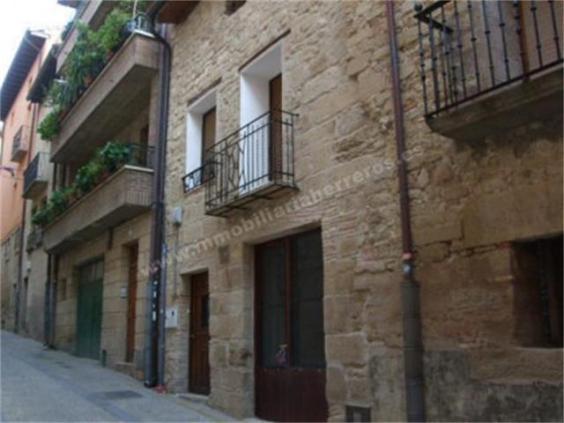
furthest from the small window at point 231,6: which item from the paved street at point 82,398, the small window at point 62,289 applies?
the small window at point 62,289

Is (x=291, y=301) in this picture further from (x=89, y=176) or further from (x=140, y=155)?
(x=89, y=176)

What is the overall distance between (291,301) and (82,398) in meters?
3.22

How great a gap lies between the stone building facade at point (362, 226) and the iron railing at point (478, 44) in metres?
0.36

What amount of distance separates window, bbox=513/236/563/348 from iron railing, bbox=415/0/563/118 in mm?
1211

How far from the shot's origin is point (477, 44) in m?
4.75

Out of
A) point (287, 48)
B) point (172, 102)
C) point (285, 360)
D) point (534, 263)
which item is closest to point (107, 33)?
point (172, 102)

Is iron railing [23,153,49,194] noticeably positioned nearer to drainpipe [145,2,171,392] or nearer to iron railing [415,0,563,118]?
drainpipe [145,2,171,392]

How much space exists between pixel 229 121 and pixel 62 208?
700cm

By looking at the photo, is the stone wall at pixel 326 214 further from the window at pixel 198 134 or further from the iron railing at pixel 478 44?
the iron railing at pixel 478 44

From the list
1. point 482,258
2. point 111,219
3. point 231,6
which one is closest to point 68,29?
point 111,219

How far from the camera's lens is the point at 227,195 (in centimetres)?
749

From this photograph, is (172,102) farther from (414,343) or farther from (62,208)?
(414,343)

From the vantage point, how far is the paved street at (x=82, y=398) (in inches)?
271

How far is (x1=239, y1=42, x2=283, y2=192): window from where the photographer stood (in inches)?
281
